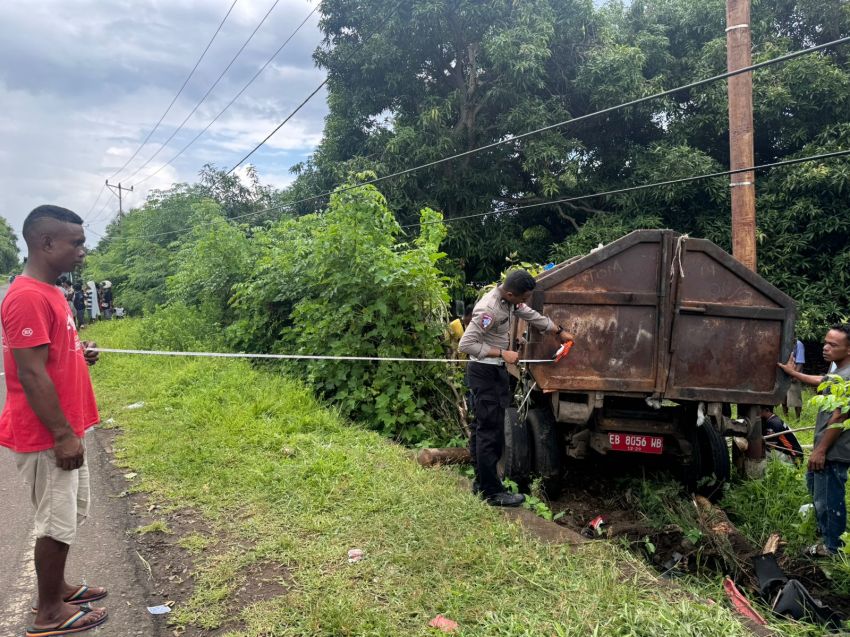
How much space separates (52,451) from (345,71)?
45.5 ft

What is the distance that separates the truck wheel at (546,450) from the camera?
207 inches

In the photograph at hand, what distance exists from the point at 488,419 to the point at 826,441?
91.0 inches

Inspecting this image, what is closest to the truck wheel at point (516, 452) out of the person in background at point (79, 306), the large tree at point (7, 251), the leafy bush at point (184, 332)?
the leafy bush at point (184, 332)

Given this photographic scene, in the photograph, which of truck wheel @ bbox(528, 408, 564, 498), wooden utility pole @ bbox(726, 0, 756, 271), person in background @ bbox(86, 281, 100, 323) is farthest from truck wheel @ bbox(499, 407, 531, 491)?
person in background @ bbox(86, 281, 100, 323)

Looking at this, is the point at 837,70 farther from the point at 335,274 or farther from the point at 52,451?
the point at 52,451

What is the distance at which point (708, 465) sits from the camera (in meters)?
5.30

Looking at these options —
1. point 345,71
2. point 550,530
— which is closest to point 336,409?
point 550,530

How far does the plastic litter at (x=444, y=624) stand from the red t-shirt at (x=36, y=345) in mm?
1925

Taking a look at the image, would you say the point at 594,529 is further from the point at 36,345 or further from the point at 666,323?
the point at 36,345

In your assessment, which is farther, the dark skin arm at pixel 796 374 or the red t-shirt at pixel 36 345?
the dark skin arm at pixel 796 374

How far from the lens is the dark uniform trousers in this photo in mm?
4508

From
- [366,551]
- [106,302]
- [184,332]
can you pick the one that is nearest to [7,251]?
[106,302]

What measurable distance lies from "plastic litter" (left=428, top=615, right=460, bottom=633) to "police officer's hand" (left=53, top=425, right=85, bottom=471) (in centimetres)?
180

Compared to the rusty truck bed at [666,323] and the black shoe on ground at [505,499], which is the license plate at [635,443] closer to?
the rusty truck bed at [666,323]
